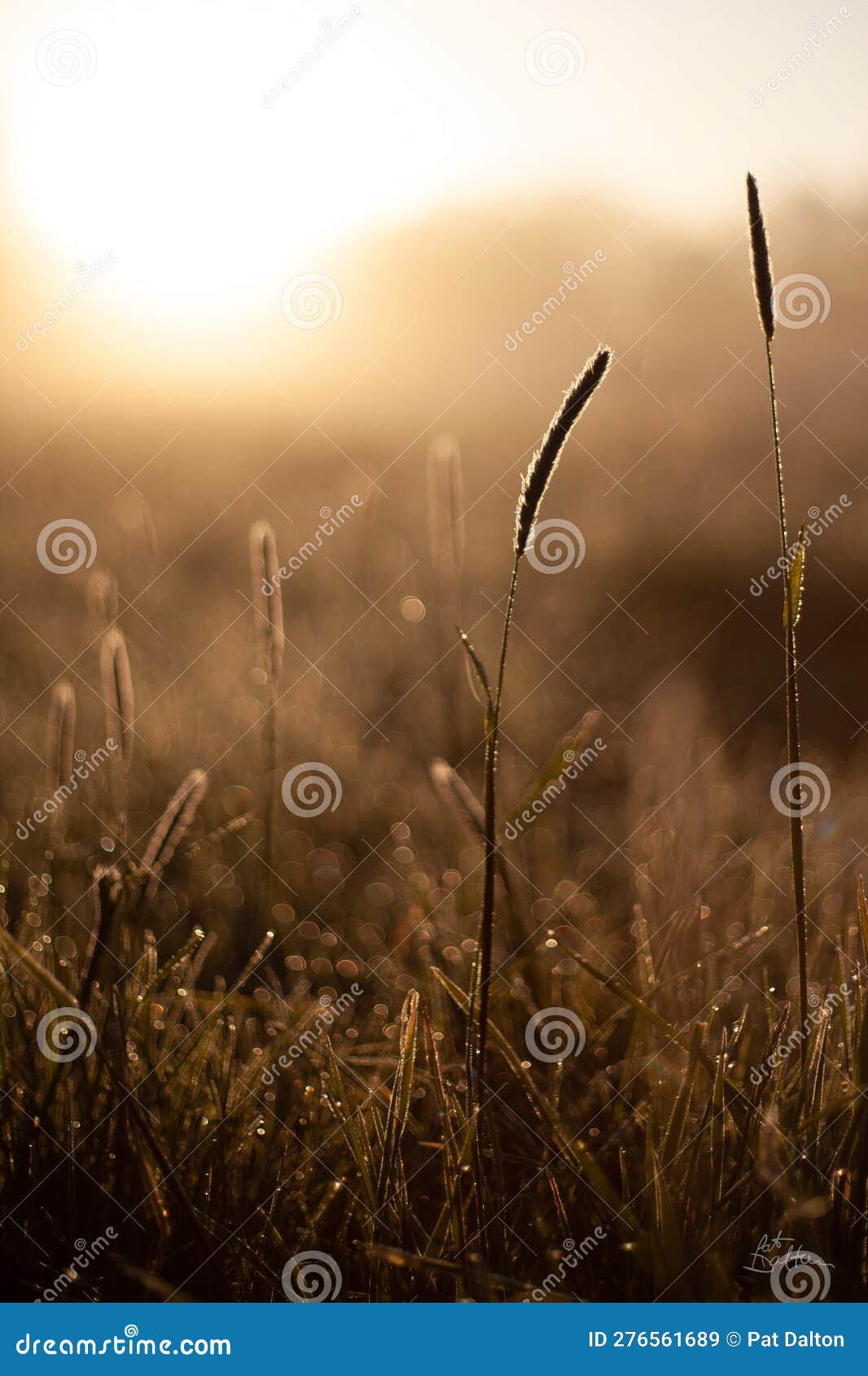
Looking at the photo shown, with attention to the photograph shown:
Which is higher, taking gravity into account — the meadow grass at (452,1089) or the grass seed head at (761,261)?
the grass seed head at (761,261)

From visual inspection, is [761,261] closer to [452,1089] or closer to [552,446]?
[552,446]

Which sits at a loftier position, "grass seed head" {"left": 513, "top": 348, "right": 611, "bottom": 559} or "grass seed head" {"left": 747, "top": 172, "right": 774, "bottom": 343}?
"grass seed head" {"left": 747, "top": 172, "right": 774, "bottom": 343}

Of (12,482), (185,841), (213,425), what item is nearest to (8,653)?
(185,841)

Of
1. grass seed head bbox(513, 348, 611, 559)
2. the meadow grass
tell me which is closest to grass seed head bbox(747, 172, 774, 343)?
the meadow grass

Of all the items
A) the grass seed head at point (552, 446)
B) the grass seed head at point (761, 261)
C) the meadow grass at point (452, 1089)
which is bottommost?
the meadow grass at point (452, 1089)

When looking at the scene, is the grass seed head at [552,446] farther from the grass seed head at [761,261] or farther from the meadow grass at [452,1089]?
the grass seed head at [761,261]

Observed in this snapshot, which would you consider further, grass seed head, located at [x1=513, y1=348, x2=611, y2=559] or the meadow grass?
the meadow grass

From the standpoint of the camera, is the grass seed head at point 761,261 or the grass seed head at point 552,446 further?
the grass seed head at point 761,261

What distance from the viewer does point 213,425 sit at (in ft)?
41.1

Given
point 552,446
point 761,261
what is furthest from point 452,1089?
point 761,261

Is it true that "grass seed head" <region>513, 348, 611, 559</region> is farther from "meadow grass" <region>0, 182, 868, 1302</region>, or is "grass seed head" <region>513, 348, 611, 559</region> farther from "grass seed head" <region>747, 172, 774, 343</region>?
"grass seed head" <region>747, 172, 774, 343</region>

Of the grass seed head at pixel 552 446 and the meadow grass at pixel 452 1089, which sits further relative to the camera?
the meadow grass at pixel 452 1089

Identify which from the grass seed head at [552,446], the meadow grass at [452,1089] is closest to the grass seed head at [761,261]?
the meadow grass at [452,1089]
